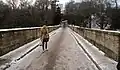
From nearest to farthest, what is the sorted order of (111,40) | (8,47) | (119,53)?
(119,53)
(111,40)
(8,47)

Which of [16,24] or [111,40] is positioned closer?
[111,40]

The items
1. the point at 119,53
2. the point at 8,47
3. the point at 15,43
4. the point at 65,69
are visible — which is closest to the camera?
the point at 65,69

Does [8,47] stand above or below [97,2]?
below

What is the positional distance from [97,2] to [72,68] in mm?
80243

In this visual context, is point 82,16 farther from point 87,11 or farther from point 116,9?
point 116,9

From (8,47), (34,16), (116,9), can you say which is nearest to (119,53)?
(8,47)

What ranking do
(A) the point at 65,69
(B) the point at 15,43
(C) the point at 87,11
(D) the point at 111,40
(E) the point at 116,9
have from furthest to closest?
1. (C) the point at 87,11
2. (E) the point at 116,9
3. (B) the point at 15,43
4. (D) the point at 111,40
5. (A) the point at 65,69

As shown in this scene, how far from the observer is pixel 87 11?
275 feet

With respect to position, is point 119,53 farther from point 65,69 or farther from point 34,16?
point 34,16

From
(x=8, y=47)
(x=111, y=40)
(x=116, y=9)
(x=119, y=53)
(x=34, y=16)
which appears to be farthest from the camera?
(x=34, y=16)

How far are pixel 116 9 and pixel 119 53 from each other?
68614 millimetres

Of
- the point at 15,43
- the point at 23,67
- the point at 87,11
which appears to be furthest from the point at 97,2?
the point at 23,67

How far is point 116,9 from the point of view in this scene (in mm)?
76688

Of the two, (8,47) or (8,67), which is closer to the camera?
(8,67)
